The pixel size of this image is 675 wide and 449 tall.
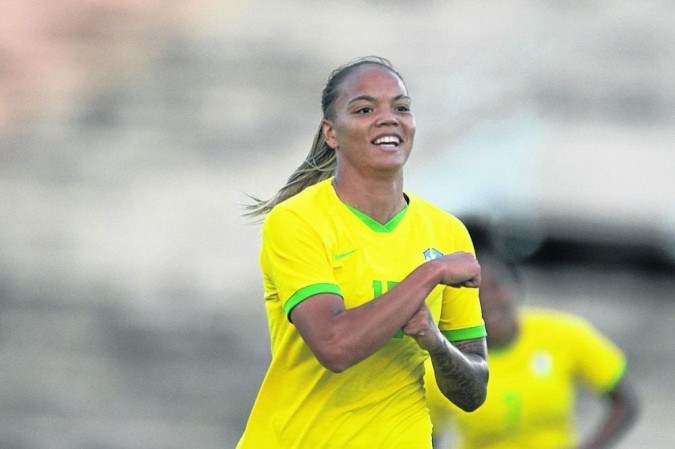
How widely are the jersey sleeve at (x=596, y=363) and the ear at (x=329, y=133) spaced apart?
2595 millimetres

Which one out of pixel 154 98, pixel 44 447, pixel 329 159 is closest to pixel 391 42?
pixel 154 98

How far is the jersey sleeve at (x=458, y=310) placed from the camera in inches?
147

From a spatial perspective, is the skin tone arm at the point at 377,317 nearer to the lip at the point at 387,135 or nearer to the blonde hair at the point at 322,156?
the lip at the point at 387,135

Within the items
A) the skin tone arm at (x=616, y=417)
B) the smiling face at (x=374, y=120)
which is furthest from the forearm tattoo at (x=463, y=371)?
the skin tone arm at (x=616, y=417)

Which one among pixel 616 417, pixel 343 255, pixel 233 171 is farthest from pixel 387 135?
pixel 233 171

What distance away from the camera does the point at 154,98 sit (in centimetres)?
1053

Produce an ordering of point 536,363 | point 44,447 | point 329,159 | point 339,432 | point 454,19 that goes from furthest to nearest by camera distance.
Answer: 1. point 454,19
2. point 44,447
3. point 536,363
4. point 329,159
5. point 339,432

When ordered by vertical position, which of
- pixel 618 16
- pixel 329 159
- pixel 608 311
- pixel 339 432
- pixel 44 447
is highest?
pixel 618 16

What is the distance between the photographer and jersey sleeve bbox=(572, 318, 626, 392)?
19.5 feet

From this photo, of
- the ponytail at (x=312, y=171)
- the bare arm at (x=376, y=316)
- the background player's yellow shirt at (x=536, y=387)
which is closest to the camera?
the bare arm at (x=376, y=316)

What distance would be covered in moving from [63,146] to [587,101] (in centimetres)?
384

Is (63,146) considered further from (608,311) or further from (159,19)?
(608,311)

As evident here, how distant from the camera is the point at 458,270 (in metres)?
3.27

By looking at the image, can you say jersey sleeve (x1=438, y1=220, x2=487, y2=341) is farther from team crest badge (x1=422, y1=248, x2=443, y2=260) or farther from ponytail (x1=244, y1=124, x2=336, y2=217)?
ponytail (x1=244, y1=124, x2=336, y2=217)
